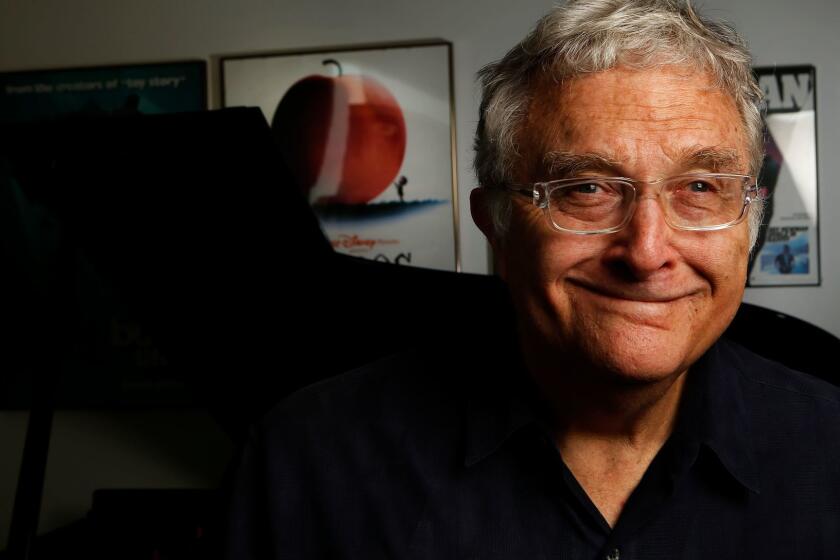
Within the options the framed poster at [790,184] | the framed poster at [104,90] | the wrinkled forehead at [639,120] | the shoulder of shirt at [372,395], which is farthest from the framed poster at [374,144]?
the wrinkled forehead at [639,120]

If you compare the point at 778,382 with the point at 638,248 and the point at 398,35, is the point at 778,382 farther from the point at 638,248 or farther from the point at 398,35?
the point at 398,35

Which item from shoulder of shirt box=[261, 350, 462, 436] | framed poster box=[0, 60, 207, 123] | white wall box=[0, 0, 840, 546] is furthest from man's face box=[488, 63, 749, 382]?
framed poster box=[0, 60, 207, 123]

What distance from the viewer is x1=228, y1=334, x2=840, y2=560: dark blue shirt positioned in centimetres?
109

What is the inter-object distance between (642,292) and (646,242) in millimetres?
63

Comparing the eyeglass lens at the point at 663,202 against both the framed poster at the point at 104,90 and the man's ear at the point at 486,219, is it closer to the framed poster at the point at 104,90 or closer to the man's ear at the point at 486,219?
the man's ear at the point at 486,219

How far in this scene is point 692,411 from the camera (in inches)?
45.6

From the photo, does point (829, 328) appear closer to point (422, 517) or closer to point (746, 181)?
point (746, 181)

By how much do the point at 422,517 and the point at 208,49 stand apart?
2.64m

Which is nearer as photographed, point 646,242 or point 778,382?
point 646,242

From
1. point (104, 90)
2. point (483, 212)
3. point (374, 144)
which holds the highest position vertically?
point (104, 90)

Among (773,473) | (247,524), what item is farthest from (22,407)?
(773,473)

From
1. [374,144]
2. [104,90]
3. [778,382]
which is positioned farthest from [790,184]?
[104,90]

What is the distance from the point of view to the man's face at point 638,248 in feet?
3.39

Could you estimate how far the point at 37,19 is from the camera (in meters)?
3.40
